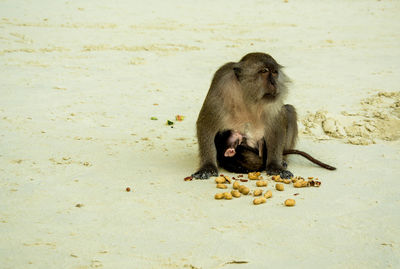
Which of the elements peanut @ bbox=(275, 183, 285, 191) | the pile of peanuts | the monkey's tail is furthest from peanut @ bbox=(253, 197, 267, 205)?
the monkey's tail

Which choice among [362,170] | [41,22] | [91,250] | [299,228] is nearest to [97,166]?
[91,250]

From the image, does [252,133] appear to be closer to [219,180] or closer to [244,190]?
[219,180]

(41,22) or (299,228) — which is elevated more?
(41,22)

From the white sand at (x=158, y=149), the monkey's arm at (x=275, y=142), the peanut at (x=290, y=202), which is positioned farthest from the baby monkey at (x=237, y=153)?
the peanut at (x=290, y=202)

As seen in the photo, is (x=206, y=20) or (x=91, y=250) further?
(x=206, y=20)

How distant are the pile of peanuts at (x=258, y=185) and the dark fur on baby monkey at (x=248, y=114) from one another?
0.57ft

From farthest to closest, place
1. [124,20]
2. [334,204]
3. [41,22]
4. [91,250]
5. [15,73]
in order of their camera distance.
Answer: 1. [124,20]
2. [41,22]
3. [15,73]
4. [334,204]
5. [91,250]

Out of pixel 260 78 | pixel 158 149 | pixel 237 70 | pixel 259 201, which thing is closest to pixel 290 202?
pixel 259 201

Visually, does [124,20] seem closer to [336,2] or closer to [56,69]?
[56,69]

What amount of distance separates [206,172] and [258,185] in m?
0.56

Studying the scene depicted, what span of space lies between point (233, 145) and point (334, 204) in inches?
52.2

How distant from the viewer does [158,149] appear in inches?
256

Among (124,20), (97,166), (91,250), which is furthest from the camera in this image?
(124,20)

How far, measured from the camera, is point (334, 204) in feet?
15.9
